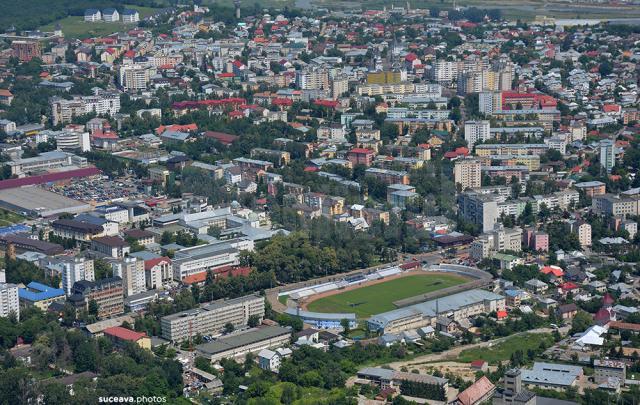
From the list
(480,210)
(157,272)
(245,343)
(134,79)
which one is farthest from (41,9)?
(245,343)

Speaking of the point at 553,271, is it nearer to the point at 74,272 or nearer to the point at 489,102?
the point at 74,272

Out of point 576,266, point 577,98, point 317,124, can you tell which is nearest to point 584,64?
point 577,98

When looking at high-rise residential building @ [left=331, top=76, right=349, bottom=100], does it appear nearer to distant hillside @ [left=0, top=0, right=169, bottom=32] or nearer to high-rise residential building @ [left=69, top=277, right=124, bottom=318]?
distant hillside @ [left=0, top=0, right=169, bottom=32]

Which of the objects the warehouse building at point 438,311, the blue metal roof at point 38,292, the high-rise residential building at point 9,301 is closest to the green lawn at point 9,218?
the blue metal roof at point 38,292

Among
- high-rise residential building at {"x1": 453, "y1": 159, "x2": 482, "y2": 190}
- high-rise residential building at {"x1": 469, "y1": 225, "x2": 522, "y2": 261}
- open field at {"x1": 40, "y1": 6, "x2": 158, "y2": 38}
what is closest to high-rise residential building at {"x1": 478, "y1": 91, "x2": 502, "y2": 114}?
high-rise residential building at {"x1": 453, "y1": 159, "x2": 482, "y2": 190}

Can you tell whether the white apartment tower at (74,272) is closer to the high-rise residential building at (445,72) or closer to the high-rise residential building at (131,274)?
the high-rise residential building at (131,274)
